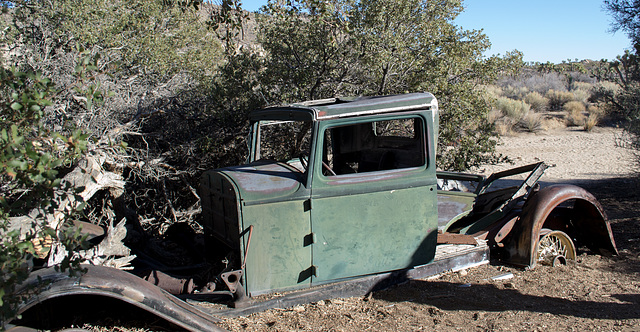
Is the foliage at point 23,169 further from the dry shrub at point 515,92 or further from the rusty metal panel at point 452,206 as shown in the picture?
the dry shrub at point 515,92

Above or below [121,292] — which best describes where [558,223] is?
below

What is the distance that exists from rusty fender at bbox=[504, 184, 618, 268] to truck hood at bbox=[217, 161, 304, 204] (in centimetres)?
232

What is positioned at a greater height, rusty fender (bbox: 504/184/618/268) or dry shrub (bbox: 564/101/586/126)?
dry shrub (bbox: 564/101/586/126)

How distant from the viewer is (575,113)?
2006cm

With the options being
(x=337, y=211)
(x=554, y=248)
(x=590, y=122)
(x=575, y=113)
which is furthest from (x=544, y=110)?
(x=337, y=211)

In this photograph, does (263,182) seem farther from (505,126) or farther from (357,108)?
(505,126)

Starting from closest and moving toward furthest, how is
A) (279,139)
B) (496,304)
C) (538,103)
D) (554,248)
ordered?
(496,304) → (554,248) → (279,139) → (538,103)

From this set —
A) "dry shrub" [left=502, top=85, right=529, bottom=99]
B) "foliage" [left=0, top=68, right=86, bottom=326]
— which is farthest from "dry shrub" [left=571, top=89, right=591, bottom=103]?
"foliage" [left=0, top=68, right=86, bottom=326]

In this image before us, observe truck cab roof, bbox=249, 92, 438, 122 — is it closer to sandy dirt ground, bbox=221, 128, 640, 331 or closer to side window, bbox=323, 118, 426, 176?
side window, bbox=323, 118, 426, 176

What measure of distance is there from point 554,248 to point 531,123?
1512 centimetres

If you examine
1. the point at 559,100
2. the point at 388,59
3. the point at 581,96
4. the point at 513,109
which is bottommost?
the point at 513,109

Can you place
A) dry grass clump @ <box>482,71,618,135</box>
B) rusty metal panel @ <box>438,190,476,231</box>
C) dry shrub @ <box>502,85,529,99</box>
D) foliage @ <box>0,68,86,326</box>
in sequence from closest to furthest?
1. foliage @ <box>0,68,86,326</box>
2. rusty metal panel @ <box>438,190,476,231</box>
3. dry grass clump @ <box>482,71,618,135</box>
4. dry shrub @ <box>502,85,529,99</box>

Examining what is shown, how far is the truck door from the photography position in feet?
12.3

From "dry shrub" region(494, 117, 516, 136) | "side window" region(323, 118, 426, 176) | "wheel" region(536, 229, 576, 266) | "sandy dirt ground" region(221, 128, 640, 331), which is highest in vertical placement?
"side window" region(323, 118, 426, 176)
